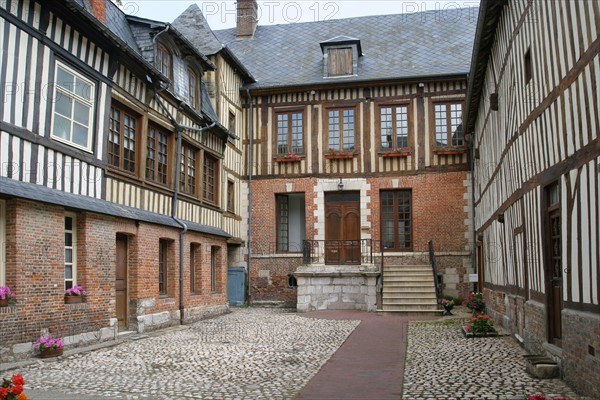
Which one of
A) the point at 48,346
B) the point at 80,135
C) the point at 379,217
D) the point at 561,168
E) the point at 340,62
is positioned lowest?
the point at 48,346

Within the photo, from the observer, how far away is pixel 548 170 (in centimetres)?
746

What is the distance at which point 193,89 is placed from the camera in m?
15.5

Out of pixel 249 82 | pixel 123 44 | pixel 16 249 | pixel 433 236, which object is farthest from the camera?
pixel 249 82

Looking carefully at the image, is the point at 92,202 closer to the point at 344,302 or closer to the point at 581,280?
the point at 581,280

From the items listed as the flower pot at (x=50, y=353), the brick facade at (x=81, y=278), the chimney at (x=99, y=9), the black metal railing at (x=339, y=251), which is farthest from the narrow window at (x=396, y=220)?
the flower pot at (x=50, y=353)

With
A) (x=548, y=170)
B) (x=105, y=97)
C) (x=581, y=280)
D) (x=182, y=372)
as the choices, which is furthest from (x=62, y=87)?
(x=581, y=280)

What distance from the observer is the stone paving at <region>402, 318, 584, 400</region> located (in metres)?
6.34

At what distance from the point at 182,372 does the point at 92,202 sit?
3819mm

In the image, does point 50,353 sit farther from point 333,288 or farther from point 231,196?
point 231,196

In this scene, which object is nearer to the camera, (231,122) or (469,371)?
(469,371)

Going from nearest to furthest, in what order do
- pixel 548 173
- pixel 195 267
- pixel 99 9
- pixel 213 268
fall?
pixel 548 173, pixel 99 9, pixel 195 267, pixel 213 268

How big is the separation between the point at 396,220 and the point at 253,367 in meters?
11.8

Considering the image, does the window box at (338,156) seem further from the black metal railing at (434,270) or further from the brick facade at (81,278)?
the brick facade at (81,278)

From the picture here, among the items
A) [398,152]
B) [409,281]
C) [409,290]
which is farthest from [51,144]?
[398,152]
